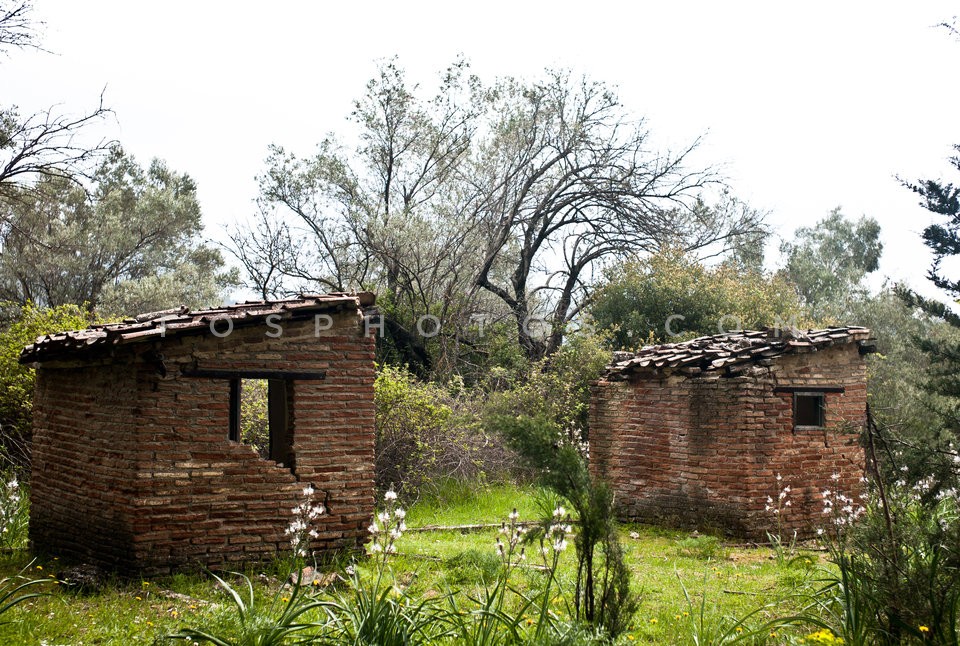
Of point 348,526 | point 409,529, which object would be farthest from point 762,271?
point 348,526

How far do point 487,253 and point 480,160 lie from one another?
123 inches

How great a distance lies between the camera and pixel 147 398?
8.55m

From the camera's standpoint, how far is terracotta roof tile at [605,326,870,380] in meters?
12.0

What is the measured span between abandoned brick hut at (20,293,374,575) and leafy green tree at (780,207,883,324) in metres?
29.4

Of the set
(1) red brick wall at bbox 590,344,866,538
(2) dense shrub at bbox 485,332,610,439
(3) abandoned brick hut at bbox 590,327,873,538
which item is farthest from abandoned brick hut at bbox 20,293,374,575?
(2) dense shrub at bbox 485,332,610,439

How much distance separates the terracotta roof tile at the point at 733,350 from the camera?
39.5 ft

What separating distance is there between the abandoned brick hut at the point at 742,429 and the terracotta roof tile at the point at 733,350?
0.02 meters

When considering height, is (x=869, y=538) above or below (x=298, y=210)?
below

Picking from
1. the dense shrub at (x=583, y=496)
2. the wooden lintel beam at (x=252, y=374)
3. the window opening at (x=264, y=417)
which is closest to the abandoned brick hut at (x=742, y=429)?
the window opening at (x=264, y=417)

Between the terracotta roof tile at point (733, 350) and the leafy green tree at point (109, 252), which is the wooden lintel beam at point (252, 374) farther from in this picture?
the leafy green tree at point (109, 252)

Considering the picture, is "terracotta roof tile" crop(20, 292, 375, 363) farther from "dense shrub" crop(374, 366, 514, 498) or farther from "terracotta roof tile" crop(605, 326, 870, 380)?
"dense shrub" crop(374, 366, 514, 498)

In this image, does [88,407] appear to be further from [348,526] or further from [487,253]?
[487,253]

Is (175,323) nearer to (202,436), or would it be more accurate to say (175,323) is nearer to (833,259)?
(202,436)

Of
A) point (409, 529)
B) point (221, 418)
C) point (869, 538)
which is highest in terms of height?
point (221, 418)
